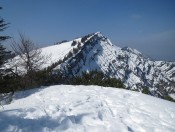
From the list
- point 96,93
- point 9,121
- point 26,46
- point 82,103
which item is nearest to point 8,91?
point 26,46

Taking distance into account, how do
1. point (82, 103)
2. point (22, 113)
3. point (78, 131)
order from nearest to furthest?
point (78, 131)
point (22, 113)
point (82, 103)

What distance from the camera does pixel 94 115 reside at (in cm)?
953

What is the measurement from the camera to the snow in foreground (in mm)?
8359

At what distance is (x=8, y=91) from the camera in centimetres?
1952

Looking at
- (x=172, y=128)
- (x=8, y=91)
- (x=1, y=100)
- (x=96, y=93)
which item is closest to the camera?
(x=172, y=128)

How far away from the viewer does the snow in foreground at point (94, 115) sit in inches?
329

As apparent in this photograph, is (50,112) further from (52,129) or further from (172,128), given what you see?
(172,128)

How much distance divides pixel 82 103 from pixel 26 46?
15.4 metres

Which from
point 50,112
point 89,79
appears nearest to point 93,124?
point 50,112

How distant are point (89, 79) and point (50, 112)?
13603 millimetres

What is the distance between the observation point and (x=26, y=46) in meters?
24.8

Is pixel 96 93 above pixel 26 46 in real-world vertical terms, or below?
below

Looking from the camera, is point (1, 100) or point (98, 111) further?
point (1, 100)

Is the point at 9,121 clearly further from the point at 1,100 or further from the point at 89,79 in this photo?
the point at 89,79
